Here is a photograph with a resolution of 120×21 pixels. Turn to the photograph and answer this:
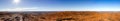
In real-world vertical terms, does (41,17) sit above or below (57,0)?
below

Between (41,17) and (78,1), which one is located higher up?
(78,1)

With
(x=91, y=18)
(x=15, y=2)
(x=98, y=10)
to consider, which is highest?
(x=15, y=2)

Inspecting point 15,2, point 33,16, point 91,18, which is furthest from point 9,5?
point 91,18

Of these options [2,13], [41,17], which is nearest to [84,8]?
[41,17]

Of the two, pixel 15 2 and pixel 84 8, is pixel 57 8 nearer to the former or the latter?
pixel 84 8

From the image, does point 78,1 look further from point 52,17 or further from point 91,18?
point 52,17
